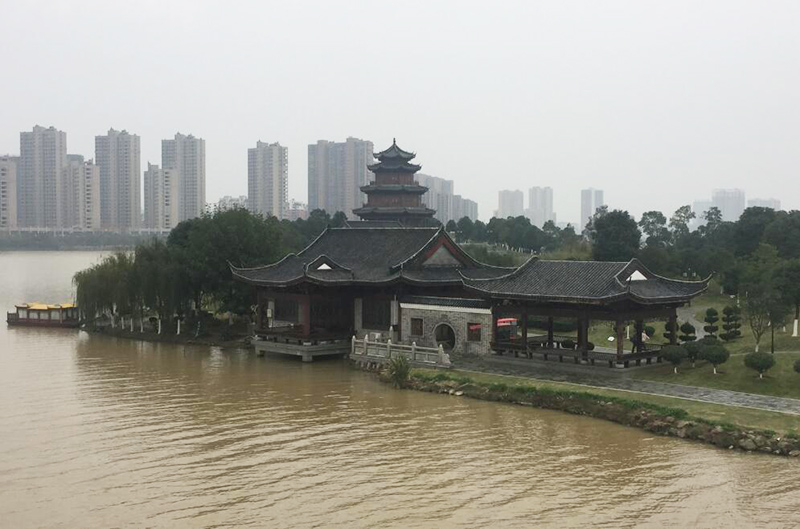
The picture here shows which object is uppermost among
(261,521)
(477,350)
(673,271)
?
(673,271)

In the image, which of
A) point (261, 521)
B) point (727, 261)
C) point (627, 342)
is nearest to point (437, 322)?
point (627, 342)

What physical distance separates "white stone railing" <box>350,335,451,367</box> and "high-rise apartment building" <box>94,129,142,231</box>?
143 meters

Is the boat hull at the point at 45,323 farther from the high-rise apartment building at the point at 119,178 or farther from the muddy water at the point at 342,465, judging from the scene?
the high-rise apartment building at the point at 119,178

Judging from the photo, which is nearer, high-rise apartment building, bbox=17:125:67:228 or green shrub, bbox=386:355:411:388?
green shrub, bbox=386:355:411:388

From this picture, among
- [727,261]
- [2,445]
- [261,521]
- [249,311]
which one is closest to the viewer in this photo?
[261,521]

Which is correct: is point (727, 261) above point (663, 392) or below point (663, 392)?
above

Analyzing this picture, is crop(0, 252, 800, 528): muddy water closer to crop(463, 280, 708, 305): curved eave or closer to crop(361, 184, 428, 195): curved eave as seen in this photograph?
crop(463, 280, 708, 305): curved eave

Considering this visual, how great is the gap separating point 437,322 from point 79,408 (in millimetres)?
13521

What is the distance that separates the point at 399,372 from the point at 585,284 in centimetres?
693

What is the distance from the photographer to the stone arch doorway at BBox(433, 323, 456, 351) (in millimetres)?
34047

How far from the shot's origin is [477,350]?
32.4 m

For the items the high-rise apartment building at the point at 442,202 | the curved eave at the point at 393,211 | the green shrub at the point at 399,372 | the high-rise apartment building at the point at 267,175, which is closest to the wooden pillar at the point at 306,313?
the green shrub at the point at 399,372

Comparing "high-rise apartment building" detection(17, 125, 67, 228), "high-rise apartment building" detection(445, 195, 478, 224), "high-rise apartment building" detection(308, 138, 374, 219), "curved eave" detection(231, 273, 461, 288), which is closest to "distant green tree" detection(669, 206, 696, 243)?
"curved eave" detection(231, 273, 461, 288)

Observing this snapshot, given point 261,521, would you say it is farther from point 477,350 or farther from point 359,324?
point 359,324
